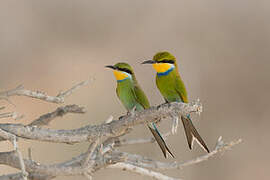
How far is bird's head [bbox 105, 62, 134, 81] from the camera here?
5.77 feet

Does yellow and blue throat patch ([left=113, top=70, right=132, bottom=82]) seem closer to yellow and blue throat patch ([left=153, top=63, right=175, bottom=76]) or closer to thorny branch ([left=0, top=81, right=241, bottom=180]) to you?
yellow and blue throat patch ([left=153, top=63, right=175, bottom=76])

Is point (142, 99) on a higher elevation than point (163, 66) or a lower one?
lower

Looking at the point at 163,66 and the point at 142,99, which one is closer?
the point at 163,66

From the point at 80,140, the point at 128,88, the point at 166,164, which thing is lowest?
the point at 166,164

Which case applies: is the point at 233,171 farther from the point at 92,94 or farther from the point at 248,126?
the point at 92,94

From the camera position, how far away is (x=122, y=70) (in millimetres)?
1776

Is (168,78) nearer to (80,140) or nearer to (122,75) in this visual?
(122,75)

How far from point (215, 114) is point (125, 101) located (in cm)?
183

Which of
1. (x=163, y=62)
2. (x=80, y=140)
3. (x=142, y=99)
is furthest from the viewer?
(x=142, y=99)

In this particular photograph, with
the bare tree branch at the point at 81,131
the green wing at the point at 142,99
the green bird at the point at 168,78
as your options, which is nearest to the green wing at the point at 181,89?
the green bird at the point at 168,78

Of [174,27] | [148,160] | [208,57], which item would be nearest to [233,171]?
[208,57]

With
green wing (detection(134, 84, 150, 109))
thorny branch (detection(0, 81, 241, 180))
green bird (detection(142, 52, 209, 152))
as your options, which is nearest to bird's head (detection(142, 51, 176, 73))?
green bird (detection(142, 52, 209, 152))

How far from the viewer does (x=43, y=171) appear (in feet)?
4.72

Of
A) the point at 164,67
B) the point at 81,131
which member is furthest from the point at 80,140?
the point at 164,67
